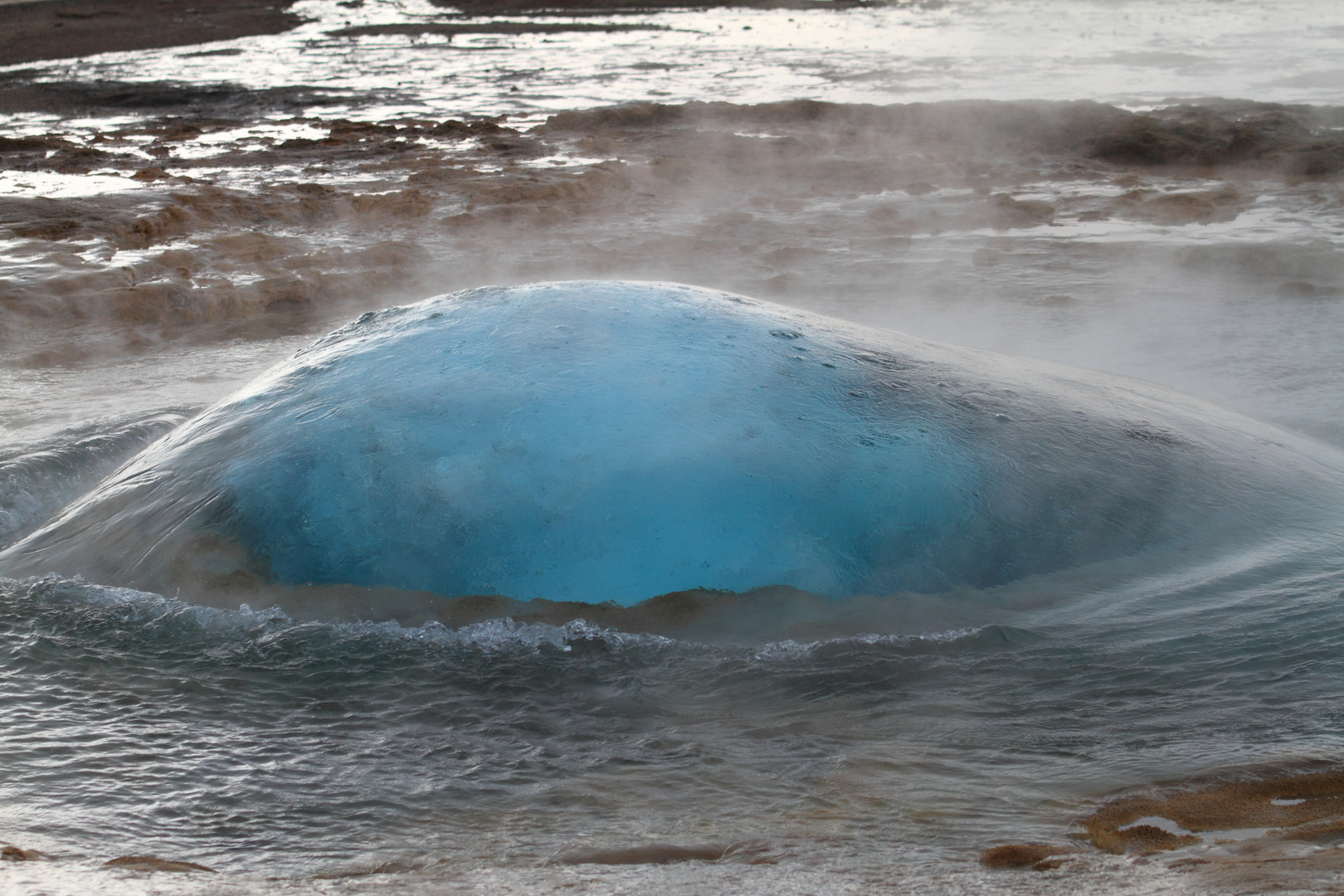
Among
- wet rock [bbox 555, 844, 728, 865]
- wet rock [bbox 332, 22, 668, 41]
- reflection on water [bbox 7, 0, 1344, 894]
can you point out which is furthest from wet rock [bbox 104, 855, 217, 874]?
wet rock [bbox 332, 22, 668, 41]

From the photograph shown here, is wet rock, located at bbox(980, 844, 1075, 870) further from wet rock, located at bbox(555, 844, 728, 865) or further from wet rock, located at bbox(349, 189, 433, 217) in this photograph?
wet rock, located at bbox(349, 189, 433, 217)

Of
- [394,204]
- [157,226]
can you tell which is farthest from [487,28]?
[157,226]

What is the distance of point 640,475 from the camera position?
2.34 meters

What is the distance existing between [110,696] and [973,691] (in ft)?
6.32

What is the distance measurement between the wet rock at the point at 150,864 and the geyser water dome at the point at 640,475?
78cm

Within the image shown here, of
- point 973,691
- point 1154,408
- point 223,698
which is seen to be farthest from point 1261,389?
point 223,698

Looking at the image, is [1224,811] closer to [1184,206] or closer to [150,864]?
[150,864]

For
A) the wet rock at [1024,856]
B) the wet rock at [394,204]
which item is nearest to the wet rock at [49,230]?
the wet rock at [394,204]

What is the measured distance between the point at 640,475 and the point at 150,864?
3.94ft

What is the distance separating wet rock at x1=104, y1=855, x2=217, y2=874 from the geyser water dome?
782 mm

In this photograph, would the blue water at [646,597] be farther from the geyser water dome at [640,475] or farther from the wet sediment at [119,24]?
the wet sediment at [119,24]

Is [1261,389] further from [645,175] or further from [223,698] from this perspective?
[645,175]

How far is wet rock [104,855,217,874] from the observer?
167cm

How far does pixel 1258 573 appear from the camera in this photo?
2541 millimetres
